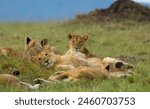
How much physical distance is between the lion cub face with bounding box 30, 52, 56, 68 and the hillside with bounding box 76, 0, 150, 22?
12311 millimetres

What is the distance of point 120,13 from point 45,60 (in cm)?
1356

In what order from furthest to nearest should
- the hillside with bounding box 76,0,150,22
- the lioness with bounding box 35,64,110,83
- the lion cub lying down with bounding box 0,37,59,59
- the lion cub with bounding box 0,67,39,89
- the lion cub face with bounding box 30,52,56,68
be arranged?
the hillside with bounding box 76,0,150,22 → the lion cub lying down with bounding box 0,37,59,59 → the lion cub face with bounding box 30,52,56,68 → the lioness with bounding box 35,64,110,83 → the lion cub with bounding box 0,67,39,89

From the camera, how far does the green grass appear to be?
895cm

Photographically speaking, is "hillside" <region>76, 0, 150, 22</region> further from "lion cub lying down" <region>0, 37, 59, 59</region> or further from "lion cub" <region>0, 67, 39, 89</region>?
"lion cub" <region>0, 67, 39, 89</region>

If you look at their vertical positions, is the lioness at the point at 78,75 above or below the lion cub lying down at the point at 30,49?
below

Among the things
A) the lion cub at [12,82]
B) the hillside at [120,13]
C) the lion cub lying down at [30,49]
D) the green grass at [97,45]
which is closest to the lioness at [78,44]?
the lion cub lying down at [30,49]

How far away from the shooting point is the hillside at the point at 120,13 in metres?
23.7

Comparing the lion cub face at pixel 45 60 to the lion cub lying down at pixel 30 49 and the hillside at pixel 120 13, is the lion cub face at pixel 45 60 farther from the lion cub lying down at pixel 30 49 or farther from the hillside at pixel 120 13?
the hillside at pixel 120 13

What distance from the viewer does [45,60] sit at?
11.0m

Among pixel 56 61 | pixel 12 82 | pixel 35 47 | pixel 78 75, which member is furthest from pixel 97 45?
pixel 12 82

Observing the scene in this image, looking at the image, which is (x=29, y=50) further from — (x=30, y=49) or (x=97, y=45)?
(x=97, y=45)

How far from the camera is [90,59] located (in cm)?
1180

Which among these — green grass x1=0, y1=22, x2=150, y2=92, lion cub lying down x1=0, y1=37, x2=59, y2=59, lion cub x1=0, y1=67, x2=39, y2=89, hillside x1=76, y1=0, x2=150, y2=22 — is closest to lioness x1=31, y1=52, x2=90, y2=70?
green grass x1=0, y1=22, x2=150, y2=92

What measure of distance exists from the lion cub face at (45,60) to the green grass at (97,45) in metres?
0.40
